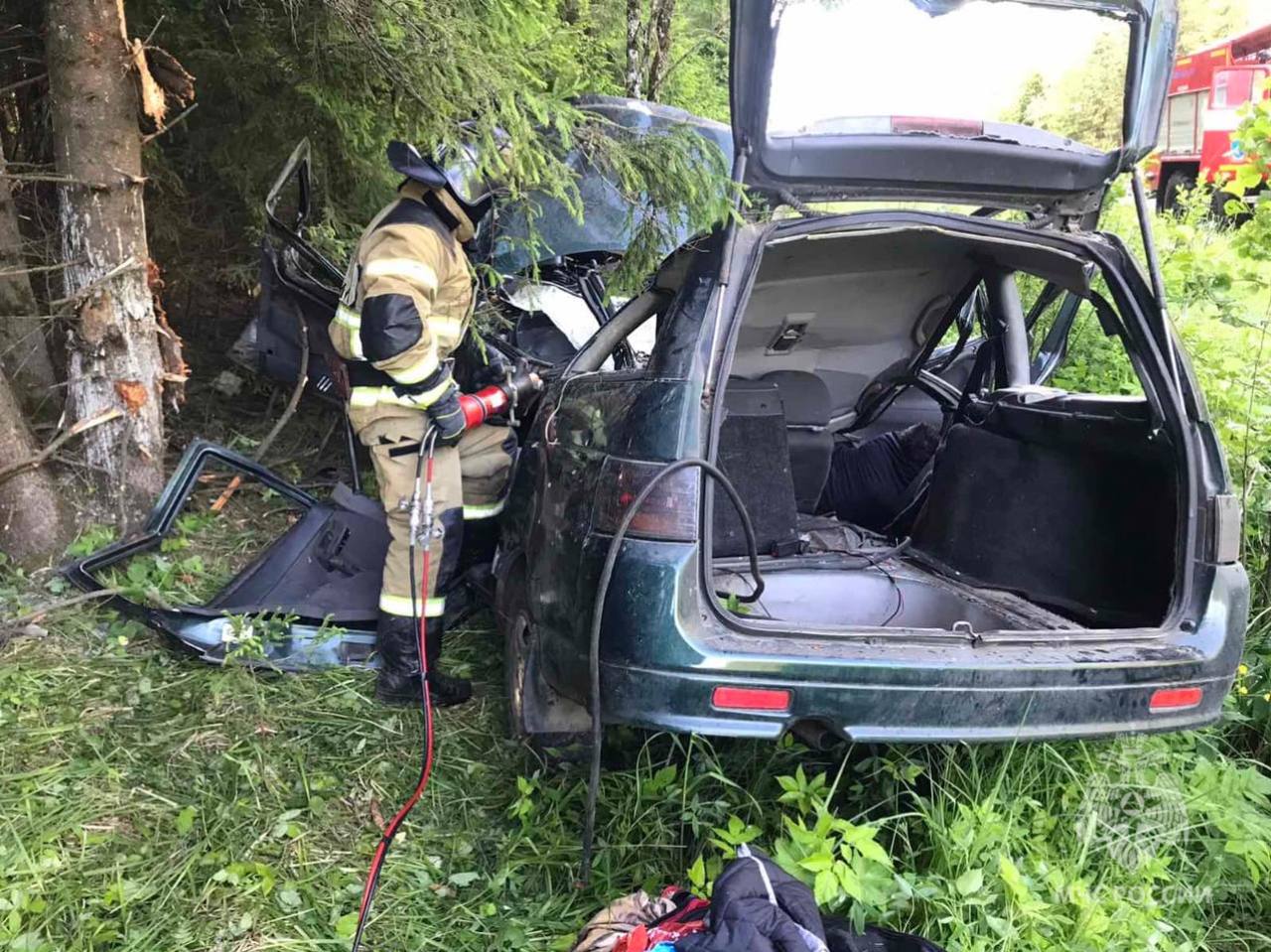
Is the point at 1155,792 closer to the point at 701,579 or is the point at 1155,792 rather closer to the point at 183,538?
the point at 701,579

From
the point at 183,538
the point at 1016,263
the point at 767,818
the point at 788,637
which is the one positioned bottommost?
the point at 767,818

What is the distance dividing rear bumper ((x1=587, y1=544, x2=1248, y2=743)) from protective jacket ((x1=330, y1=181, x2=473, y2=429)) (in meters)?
1.38

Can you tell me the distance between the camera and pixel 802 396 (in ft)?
12.7

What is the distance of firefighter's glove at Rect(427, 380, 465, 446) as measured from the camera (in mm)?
3256

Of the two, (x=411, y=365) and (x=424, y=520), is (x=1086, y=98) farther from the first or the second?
(x=424, y=520)

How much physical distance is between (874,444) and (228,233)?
425 cm

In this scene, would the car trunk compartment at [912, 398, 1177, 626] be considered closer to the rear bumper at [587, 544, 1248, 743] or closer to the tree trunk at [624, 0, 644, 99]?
the rear bumper at [587, 544, 1248, 743]

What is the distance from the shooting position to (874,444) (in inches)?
164

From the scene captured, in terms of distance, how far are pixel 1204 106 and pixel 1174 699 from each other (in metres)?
14.1

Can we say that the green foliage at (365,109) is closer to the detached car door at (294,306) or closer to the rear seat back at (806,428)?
the detached car door at (294,306)

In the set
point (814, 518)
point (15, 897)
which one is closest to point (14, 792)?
point (15, 897)

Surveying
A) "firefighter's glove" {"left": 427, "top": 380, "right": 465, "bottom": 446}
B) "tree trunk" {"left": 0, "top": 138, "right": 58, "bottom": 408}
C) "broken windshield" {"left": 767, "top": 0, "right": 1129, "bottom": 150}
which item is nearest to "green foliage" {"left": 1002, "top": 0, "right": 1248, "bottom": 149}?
"broken windshield" {"left": 767, "top": 0, "right": 1129, "bottom": 150}

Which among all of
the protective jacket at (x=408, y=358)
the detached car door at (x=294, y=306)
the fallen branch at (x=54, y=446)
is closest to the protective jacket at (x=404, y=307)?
the protective jacket at (x=408, y=358)

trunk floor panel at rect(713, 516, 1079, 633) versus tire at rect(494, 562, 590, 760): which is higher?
trunk floor panel at rect(713, 516, 1079, 633)
